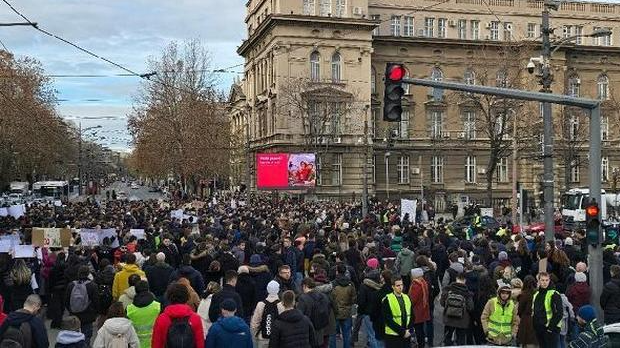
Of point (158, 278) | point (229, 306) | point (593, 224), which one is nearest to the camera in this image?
point (229, 306)

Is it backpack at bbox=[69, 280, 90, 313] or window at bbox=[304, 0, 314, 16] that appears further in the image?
window at bbox=[304, 0, 314, 16]

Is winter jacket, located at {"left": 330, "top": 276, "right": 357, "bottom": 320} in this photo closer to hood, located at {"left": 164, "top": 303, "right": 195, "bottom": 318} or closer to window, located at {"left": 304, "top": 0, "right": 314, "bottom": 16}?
hood, located at {"left": 164, "top": 303, "right": 195, "bottom": 318}

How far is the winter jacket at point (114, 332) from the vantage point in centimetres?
827

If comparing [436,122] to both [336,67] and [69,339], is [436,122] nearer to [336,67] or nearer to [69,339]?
[336,67]

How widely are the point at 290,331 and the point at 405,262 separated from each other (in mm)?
6514

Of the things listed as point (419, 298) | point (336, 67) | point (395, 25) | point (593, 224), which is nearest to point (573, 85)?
point (395, 25)

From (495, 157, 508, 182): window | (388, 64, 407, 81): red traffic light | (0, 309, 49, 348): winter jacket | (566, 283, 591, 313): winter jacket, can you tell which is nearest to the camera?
(0, 309, 49, 348): winter jacket

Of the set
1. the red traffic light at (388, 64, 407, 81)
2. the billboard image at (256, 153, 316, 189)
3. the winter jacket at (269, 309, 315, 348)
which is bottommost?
Answer: the winter jacket at (269, 309, 315, 348)

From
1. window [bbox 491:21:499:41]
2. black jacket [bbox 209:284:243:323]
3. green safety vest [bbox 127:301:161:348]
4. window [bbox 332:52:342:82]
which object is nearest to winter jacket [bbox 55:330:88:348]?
green safety vest [bbox 127:301:161:348]

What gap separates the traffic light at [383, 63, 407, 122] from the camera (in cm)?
1340

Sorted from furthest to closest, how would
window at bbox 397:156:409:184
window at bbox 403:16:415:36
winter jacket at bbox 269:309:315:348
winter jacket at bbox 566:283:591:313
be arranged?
window at bbox 403:16:415:36 < window at bbox 397:156:409:184 < winter jacket at bbox 566:283:591:313 < winter jacket at bbox 269:309:315:348

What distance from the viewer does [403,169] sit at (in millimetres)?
63969

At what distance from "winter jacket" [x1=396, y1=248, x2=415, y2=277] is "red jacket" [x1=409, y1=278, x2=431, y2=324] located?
287 centimetres

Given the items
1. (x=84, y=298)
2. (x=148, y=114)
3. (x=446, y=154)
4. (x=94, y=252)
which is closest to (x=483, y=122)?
(x=446, y=154)
